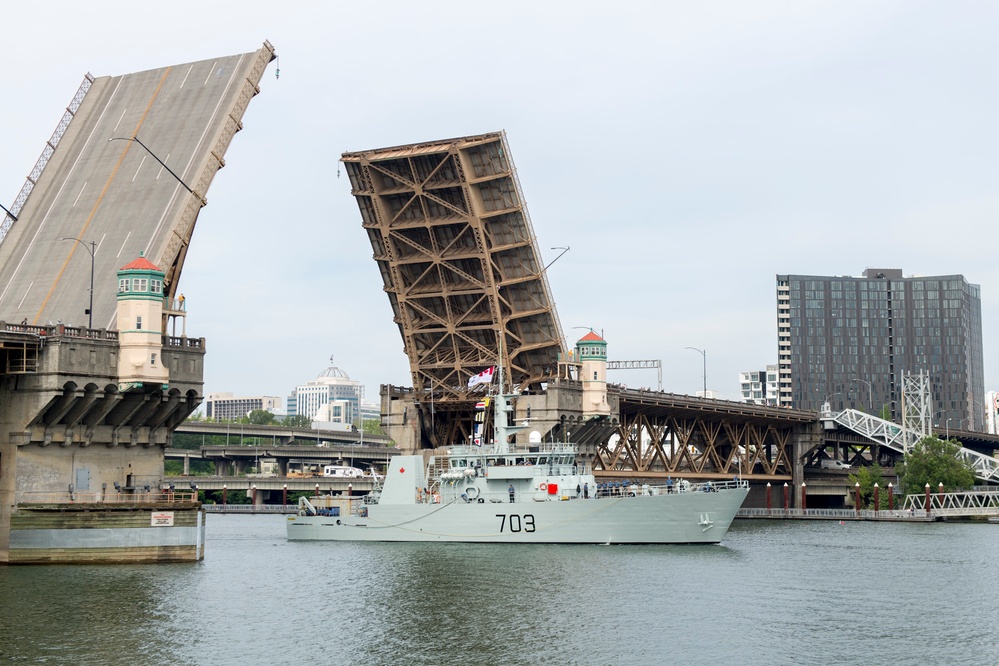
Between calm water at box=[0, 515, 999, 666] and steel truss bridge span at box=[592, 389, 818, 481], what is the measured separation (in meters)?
23.4

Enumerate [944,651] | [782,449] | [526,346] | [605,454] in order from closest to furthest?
[944,651]
[526,346]
[605,454]
[782,449]

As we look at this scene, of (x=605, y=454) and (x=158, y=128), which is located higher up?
(x=158, y=128)

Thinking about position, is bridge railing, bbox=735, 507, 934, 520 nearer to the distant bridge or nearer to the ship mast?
the ship mast

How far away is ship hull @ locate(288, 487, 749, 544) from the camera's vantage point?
48.8 meters

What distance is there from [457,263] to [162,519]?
71.0 ft

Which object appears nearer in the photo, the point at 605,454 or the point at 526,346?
the point at 526,346

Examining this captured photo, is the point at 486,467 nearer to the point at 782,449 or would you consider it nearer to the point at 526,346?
the point at 526,346

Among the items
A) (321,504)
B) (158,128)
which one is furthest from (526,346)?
(158,128)

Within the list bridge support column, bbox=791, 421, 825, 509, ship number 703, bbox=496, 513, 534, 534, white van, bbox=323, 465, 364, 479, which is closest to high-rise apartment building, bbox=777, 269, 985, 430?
bridge support column, bbox=791, 421, 825, 509

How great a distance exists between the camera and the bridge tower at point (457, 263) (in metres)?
52.9

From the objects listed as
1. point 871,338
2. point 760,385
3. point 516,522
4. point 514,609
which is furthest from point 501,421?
point 760,385

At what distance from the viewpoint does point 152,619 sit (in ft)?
92.5

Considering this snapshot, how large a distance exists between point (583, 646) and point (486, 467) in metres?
24.9

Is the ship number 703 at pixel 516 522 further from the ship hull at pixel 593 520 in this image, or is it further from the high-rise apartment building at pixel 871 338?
the high-rise apartment building at pixel 871 338
